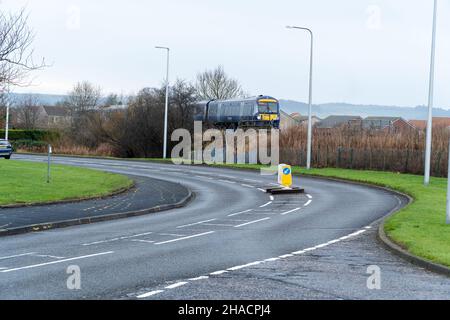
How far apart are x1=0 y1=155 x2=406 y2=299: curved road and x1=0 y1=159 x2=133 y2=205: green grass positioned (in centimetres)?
413

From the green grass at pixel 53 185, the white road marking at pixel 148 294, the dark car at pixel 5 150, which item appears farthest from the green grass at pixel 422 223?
the dark car at pixel 5 150

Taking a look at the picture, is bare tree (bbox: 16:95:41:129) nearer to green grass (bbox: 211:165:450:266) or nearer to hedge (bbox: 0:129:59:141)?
hedge (bbox: 0:129:59:141)

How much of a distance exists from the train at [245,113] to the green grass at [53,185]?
21.2 metres

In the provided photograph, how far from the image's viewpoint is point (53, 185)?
27.6 m

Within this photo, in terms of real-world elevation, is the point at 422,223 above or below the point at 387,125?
below

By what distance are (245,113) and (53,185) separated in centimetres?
3023

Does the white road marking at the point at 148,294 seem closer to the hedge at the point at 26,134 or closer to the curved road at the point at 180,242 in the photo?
the curved road at the point at 180,242

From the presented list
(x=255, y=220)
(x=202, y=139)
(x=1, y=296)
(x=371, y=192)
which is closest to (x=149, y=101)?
(x=202, y=139)

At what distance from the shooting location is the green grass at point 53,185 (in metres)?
23.3

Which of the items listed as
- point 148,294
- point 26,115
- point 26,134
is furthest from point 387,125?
point 26,115

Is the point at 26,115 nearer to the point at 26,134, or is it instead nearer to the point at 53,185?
the point at 26,134

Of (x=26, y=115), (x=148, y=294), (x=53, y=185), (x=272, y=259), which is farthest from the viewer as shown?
(x=26, y=115)

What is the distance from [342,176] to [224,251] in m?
24.3

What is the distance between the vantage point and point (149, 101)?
66125 mm
